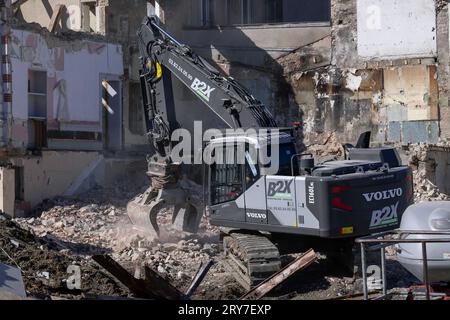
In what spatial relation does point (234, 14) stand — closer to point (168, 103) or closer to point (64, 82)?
point (64, 82)

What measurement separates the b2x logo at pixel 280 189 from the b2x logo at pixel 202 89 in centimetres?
301

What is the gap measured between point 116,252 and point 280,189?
4.58m

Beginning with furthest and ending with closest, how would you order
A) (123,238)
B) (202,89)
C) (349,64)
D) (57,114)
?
(349,64) → (57,114) → (123,238) → (202,89)

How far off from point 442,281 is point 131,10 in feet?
57.6

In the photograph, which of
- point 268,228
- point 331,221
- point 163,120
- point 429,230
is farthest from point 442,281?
A: point 163,120

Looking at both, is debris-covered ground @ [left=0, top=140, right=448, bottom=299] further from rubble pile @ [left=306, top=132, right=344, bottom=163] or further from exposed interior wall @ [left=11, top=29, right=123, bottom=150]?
rubble pile @ [left=306, top=132, right=344, bottom=163]

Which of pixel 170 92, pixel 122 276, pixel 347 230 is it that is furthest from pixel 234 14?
pixel 122 276

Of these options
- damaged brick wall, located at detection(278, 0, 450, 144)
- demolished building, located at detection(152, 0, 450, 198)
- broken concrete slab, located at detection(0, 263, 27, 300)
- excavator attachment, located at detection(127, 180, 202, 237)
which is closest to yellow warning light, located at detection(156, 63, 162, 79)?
excavator attachment, located at detection(127, 180, 202, 237)

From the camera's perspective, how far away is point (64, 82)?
79.3ft

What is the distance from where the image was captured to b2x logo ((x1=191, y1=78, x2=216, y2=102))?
1674 centimetres

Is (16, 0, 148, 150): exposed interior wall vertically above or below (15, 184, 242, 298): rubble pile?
above

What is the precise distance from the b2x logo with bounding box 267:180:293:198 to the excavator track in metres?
0.84

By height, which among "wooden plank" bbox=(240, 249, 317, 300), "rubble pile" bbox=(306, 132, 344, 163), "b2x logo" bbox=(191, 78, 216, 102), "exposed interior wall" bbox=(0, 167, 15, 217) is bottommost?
"wooden plank" bbox=(240, 249, 317, 300)

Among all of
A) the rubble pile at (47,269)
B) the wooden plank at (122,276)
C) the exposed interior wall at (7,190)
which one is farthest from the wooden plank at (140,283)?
the exposed interior wall at (7,190)
